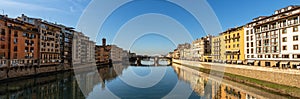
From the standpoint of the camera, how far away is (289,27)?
1255 inches

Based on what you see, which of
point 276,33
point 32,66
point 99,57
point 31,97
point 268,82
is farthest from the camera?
point 99,57

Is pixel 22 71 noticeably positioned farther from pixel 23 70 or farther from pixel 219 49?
pixel 219 49

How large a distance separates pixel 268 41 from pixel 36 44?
46.8m

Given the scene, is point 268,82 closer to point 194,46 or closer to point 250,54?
point 250,54

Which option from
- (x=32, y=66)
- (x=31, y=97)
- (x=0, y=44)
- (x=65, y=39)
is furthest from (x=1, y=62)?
(x=65, y=39)

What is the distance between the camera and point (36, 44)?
43719 mm

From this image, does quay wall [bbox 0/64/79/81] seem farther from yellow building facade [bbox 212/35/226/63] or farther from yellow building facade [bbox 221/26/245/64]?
yellow building facade [bbox 212/35/226/63]

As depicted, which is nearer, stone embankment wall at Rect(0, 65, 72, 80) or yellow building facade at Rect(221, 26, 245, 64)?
stone embankment wall at Rect(0, 65, 72, 80)

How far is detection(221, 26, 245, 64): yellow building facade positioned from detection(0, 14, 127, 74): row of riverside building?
4380 centimetres

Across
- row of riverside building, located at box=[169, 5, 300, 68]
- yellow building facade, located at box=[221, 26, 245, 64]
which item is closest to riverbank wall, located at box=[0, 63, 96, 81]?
yellow building facade, located at box=[221, 26, 245, 64]

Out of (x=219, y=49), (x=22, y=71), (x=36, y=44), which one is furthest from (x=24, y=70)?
(x=219, y=49)

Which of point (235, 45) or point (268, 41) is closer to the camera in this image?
point (268, 41)

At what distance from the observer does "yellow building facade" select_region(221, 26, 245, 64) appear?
1943 inches

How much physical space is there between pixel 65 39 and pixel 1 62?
1031 inches
